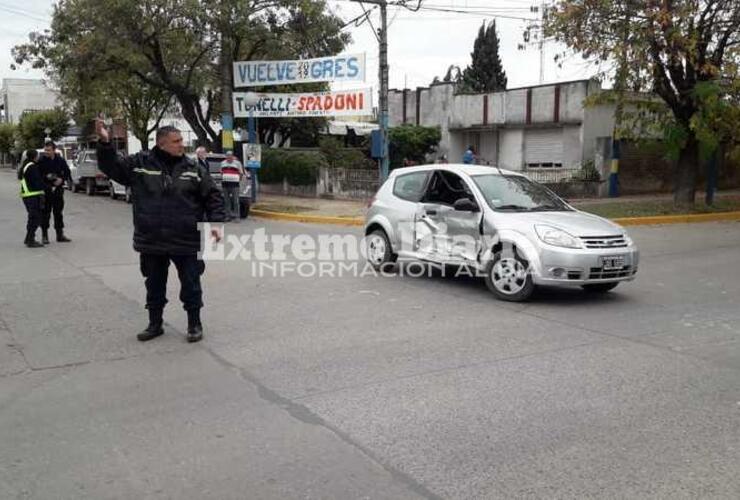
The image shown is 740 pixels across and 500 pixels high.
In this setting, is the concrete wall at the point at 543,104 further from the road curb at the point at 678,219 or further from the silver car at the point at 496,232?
the silver car at the point at 496,232

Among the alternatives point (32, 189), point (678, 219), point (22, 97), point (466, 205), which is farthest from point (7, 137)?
point (466, 205)

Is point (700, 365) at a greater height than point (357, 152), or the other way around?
point (357, 152)

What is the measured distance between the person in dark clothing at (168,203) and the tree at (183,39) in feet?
48.4

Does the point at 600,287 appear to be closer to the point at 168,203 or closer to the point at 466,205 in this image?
the point at 466,205

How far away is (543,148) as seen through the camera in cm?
2600

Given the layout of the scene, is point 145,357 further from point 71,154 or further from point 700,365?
point 71,154

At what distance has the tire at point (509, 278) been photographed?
793 centimetres

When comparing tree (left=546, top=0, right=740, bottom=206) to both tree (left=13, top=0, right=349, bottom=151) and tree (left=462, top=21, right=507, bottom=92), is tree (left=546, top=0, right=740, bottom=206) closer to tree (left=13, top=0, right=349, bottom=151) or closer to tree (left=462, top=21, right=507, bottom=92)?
tree (left=13, top=0, right=349, bottom=151)

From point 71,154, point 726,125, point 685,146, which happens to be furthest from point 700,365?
point 71,154

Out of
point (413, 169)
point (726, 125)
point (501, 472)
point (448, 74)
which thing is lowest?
point (501, 472)

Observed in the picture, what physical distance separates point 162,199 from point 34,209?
24.7 feet

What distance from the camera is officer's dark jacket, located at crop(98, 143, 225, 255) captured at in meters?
6.09

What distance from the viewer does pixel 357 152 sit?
25609mm

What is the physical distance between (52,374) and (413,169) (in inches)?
230
